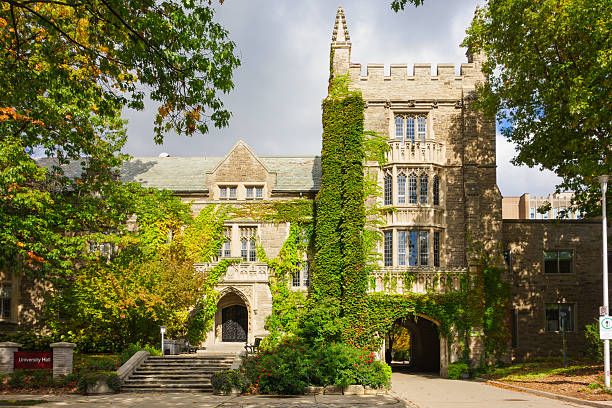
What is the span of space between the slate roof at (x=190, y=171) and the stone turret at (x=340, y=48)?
236 inches

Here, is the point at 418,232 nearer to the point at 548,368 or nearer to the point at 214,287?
the point at 548,368

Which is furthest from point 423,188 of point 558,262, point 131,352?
point 131,352

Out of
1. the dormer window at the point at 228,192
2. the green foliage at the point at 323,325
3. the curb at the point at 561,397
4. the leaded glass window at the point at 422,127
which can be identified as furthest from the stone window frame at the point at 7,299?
the curb at the point at 561,397

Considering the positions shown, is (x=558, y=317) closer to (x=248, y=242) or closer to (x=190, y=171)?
(x=248, y=242)

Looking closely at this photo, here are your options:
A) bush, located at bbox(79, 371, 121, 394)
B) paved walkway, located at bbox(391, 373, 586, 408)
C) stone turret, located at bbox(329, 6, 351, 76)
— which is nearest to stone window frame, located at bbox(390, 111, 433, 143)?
stone turret, located at bbox(329, 6, 351, 76)

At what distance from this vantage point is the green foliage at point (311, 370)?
58.6 feet

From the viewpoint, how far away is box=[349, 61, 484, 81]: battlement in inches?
1080

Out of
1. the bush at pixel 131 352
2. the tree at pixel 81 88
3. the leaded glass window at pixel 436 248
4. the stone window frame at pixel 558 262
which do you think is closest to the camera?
the tree at pixel 81 88

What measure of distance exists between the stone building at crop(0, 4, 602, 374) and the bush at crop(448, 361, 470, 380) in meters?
0.57

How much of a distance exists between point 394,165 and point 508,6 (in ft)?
28.7

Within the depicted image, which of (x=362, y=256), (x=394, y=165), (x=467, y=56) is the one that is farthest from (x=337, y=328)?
(x=467, y=56)

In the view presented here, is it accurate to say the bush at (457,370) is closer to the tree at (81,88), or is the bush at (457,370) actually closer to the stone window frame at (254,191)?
the stone window frame at (254,191)

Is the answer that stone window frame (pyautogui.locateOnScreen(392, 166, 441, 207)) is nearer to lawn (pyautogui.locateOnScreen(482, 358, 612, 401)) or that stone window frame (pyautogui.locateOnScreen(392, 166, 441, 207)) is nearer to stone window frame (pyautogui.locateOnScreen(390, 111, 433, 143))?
stone window frame (pyautogui.locateOnScreen(390, 111, 433, 143))

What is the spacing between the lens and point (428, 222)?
25969mm
